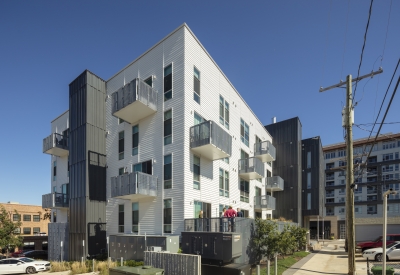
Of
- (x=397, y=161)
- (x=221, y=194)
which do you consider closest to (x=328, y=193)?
(x=397, y=161)

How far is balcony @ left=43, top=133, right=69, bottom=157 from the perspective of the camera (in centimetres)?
2767

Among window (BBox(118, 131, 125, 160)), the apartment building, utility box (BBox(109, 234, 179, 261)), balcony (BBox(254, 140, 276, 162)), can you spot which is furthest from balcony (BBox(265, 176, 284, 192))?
the apartment building

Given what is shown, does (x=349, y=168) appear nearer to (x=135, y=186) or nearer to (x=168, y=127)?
(x=168, y=127)

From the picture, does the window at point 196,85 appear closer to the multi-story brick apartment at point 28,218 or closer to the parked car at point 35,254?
the parked car at point 35,254

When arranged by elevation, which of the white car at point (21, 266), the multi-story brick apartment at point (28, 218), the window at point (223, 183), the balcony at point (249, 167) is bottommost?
the multi-story brick apartment at point (28, 218)

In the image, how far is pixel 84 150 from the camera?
22203 millimetres

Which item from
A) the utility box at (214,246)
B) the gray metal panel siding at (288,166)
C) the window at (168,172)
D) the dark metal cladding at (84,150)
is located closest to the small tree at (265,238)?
the utility box at (214,246)

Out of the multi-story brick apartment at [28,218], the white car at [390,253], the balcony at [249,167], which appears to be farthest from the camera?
the multi-story brick apartment at [28,218]

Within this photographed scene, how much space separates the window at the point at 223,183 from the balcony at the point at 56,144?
50.7 feet

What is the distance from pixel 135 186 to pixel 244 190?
12.5 m

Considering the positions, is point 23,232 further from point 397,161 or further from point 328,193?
point 397,161

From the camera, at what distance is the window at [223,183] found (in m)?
22.2

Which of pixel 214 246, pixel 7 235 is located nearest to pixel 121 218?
pixel 214 246

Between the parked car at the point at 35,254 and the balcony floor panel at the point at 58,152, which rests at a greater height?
the balcony floor panel at the point at 58,152
